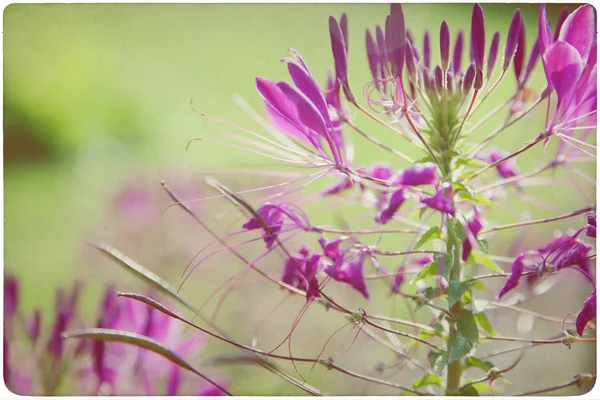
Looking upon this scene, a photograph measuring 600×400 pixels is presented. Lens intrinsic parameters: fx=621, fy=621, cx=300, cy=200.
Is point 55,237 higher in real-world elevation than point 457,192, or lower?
lower

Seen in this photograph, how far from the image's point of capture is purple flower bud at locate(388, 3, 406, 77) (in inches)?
27.3

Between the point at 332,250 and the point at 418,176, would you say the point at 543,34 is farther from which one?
the point at 332,250

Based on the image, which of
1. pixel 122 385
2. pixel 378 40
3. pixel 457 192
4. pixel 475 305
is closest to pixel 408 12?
A: pixel 378 40

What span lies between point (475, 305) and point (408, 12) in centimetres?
45

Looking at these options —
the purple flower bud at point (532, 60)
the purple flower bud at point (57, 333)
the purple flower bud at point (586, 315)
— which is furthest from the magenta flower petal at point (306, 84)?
the purple flower bud at point (57, 333)

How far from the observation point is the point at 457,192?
2.45 feet

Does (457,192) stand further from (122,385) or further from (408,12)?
(122,385)

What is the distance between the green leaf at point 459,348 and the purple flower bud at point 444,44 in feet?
1.06

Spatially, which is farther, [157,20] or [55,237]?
[55,237]

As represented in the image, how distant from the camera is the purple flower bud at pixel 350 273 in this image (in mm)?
697

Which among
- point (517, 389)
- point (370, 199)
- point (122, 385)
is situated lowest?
point (517, 389)

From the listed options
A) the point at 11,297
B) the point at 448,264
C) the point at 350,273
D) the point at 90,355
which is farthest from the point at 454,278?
the point at 11,297

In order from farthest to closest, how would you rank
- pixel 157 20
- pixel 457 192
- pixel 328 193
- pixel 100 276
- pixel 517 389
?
pixel 100 276
pixel 517 389
pixel 157 20
pixel 328 193
pixel 457 192

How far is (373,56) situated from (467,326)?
35cm
